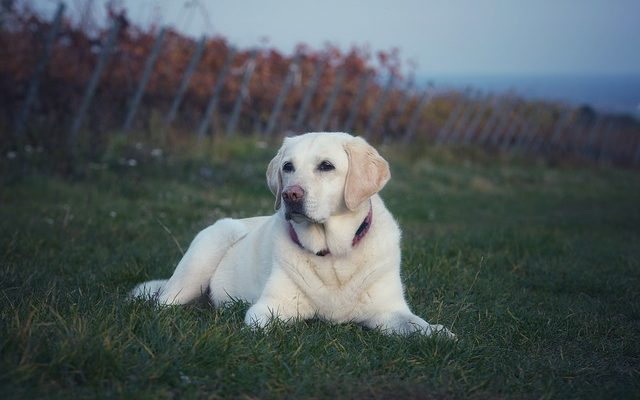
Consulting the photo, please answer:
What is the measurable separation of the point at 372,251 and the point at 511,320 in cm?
98

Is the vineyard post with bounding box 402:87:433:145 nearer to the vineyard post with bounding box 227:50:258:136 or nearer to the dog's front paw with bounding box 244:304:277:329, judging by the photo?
the vineyard post with bounding box 227:50:258:136

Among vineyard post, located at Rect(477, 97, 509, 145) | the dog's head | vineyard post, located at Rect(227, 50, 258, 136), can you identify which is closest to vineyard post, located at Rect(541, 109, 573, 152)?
vineyard post, located at Rect(477, 97, 509, 145)

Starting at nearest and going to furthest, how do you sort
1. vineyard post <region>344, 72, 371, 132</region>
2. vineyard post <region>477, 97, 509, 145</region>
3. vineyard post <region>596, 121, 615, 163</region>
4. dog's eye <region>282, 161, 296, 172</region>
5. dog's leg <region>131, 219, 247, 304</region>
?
dog's eye <region>282, 161, 296, 172</region>, dog's leg <region>131, 219, 247, 304</region>, vineyard post <region>344, 72, 371, 132</region>, vineyard post <region>477, 97, 509, 145</region>, vineyard post <region>596, 121, 615, 163</region>

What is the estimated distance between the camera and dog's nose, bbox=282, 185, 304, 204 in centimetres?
375

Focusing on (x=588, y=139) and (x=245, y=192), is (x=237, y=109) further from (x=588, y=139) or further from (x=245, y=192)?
(x=588, y=139)

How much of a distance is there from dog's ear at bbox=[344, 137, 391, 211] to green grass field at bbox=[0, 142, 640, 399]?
0.74 m

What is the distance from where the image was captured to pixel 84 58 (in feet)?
42.3

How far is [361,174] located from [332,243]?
17.2 inches

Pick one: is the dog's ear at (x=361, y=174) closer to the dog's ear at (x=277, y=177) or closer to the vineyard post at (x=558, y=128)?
the dog's ear at (x=277, y=177)

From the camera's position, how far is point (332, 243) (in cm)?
399

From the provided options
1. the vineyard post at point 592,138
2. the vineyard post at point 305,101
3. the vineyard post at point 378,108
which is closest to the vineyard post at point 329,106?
the vineyard post at point 305,101

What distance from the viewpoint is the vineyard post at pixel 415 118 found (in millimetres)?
19906

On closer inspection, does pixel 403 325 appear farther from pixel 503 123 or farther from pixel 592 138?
pixel 592 138

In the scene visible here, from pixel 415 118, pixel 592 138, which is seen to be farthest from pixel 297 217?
pixel 592 138
